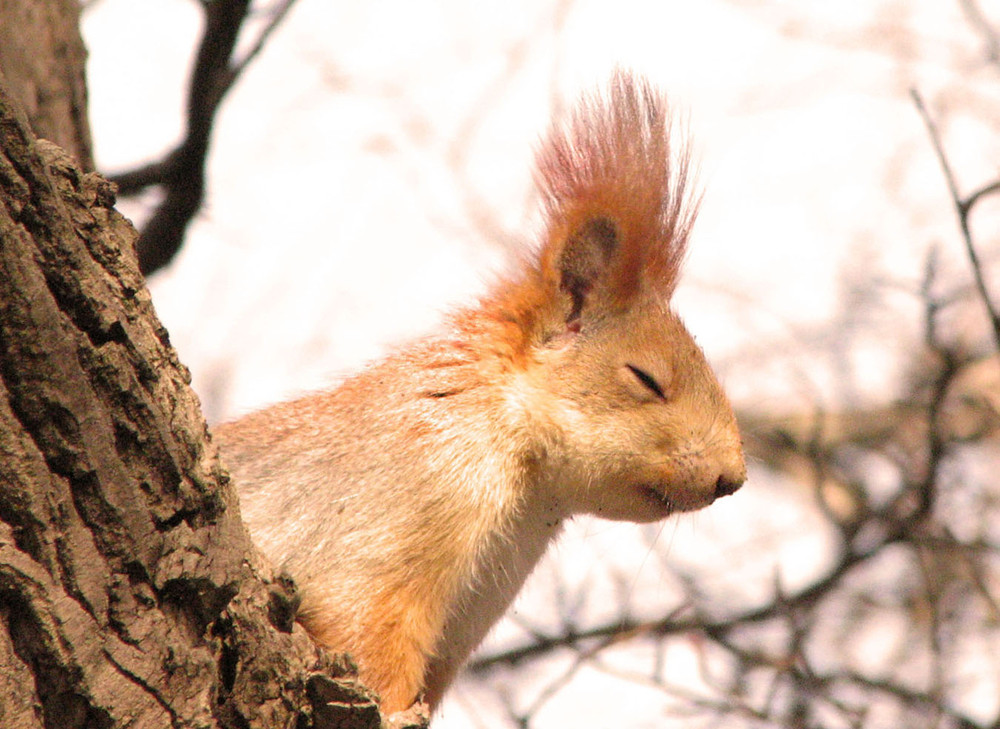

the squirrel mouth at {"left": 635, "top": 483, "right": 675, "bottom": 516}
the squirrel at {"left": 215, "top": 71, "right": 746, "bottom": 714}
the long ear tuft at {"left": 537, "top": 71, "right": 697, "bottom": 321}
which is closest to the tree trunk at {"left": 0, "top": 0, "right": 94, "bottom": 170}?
the squirrel at {"left": 215, "top": 71, "right": 746, "bottom": 714}

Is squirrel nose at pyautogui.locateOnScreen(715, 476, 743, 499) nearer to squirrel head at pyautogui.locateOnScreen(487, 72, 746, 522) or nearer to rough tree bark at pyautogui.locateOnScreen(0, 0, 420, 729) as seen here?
squirrel head at pyautogui.locateOnScreen(487, 72, 746, 522)

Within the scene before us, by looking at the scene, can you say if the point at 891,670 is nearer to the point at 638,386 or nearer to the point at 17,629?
the point at 638,386

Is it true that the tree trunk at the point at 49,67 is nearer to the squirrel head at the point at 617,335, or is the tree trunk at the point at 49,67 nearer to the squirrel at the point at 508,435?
the squirrel at the point at 508,435

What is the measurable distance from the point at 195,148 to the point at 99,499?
7.18ft

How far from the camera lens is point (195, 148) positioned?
3738 millimetres

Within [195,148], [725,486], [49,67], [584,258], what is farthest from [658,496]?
[49,67]

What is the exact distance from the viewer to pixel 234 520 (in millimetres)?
2031

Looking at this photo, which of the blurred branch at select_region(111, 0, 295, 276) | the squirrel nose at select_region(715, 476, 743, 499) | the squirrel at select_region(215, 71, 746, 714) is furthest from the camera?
the blurred branch at select_region(111, 0, 295, 276)

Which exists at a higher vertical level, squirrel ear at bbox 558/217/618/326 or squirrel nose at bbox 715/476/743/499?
squirrel ear at bbox 558/217/618/326

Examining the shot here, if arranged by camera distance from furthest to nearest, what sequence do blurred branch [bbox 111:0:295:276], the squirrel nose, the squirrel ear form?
blurred branch [bbox 111:0:295:276] < the squirrel ear < the squirrel nose

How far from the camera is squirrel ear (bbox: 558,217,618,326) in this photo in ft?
10.5

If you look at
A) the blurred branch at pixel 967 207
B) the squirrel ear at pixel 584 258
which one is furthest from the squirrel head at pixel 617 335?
the blurred branch at pixel 967 207

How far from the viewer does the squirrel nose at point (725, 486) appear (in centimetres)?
298

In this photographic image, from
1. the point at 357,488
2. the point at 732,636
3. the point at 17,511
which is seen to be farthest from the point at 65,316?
the point at 732,636
